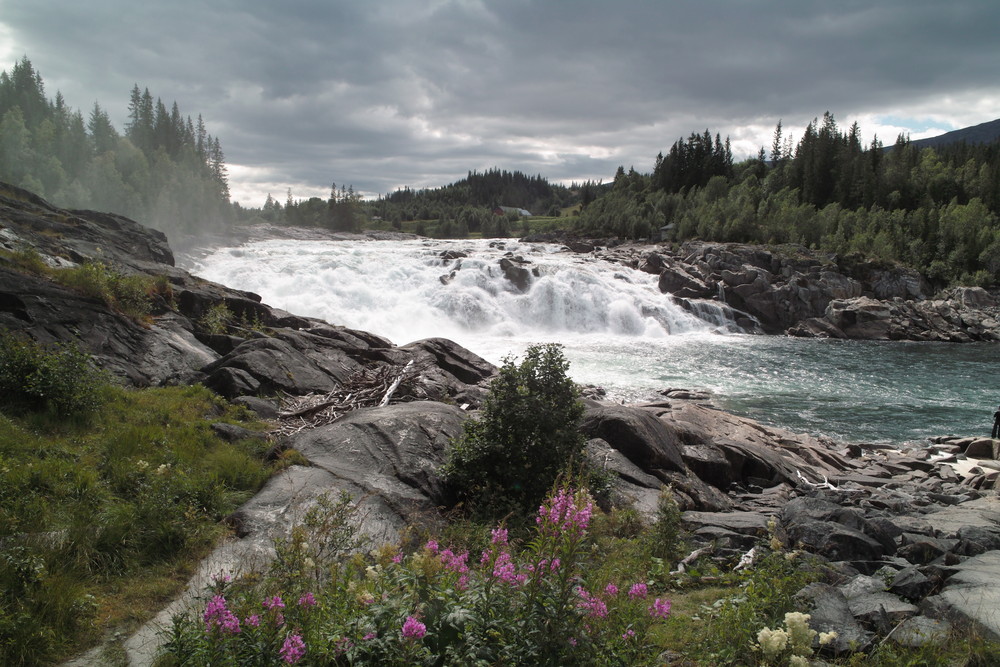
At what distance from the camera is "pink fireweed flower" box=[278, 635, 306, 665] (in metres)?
2.66

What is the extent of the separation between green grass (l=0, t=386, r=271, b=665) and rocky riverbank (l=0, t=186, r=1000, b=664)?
361 millimetres

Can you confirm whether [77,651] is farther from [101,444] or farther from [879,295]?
[879,295]

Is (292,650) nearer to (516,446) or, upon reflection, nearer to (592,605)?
(592,605)

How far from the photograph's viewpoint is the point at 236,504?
6043 millimetres

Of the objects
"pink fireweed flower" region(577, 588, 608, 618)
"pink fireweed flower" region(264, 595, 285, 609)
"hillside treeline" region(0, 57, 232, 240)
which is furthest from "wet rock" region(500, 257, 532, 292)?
"hillside treeline" region(0, 57, 232, 240)

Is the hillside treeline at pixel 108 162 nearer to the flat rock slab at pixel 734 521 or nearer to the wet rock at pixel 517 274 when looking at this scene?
the wet rock at pixel 517 274

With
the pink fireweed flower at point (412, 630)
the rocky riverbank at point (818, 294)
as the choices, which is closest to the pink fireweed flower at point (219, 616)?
the pink fireweed flower at point (412, 630)

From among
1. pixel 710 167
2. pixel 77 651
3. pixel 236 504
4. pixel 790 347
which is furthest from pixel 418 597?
pixel 710 167

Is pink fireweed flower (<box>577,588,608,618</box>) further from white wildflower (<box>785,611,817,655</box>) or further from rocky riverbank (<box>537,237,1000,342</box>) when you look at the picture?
rocky riverbank (<box>537,237,1000,342</box>)

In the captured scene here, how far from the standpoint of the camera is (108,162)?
65.1 metres

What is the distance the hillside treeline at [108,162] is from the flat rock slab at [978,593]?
73.6 metres

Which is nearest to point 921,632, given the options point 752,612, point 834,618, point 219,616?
point 834,618

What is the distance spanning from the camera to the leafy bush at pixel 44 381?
7.16 metres

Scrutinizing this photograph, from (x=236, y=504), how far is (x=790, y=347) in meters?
34.6
